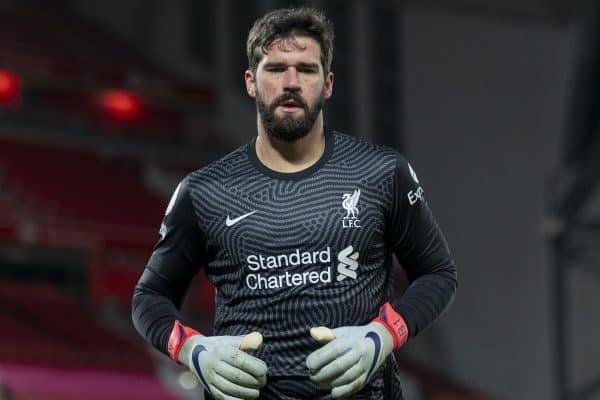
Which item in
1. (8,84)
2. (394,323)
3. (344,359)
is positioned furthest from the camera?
(8,84)

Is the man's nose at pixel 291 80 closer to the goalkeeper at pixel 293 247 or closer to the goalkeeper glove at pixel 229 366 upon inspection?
the goalkeeper at pixel 293 247

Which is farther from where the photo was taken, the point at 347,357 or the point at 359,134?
the point at 359,134

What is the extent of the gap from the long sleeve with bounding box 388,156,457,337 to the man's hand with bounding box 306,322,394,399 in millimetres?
222

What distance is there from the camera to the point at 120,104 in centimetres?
1825

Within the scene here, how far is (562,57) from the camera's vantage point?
15930mm

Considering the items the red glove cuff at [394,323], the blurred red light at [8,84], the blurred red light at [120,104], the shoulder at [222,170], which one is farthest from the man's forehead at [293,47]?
the blurred red light at [120,104]

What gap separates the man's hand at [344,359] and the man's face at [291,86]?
0.48 metres

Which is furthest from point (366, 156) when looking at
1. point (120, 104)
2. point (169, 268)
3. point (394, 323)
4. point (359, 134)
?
point (120, 104)

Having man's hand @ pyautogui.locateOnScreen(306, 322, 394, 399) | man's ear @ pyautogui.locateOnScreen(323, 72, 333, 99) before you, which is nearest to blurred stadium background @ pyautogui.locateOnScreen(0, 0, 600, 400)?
man's ear @ pyautogui.locateOnScreen(323, 72, 333, 99)

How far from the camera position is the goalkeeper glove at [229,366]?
Answer: 307cm

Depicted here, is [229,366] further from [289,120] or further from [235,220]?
[289,120]

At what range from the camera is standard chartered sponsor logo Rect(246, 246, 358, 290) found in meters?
3.23

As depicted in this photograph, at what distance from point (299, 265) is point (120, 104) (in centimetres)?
1524

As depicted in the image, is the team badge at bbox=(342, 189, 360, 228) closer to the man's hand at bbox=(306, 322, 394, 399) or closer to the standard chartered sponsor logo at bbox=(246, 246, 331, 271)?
the standard chartered sponsor logo at bbox=(246, 246, 331, 271)
